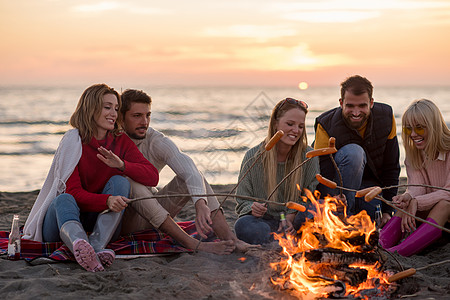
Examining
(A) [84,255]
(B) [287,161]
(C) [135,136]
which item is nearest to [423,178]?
(B) [287,161]

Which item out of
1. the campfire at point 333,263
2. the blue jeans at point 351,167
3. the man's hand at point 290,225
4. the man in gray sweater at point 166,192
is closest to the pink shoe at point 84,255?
the man in gray sweater at point 166,192

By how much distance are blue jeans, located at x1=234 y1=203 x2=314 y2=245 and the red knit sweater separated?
35.5 inches

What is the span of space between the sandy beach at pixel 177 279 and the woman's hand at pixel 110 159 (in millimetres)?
764

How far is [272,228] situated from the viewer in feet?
15.1

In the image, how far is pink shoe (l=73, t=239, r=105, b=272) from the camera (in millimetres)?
3736

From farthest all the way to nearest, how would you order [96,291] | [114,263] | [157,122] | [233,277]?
[157,122] < [114,263] < [233,277] < [96,291]

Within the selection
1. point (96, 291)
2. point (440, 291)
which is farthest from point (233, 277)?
point (440, 291)

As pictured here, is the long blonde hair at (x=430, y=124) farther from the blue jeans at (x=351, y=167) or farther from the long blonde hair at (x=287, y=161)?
the long blonde hair at (x=287, y=161)

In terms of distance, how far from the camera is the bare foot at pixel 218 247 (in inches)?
171

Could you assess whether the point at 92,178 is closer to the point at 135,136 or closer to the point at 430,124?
the point at 135,136

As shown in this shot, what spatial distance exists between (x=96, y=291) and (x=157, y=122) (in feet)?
54.7

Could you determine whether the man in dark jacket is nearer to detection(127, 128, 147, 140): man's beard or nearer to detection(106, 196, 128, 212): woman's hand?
detection(127, 128, 147, 140): man's beard

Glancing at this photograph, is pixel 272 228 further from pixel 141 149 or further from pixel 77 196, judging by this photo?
pixel 77 196

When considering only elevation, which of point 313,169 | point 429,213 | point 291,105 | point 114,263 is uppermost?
point 291,105
